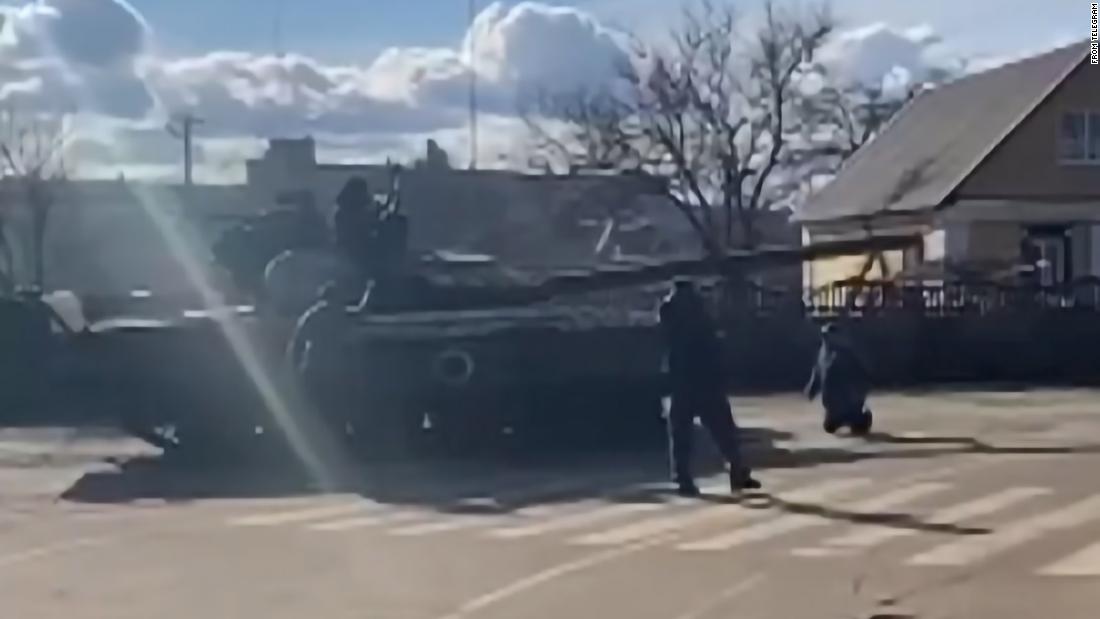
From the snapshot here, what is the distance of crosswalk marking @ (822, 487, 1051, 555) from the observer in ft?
46.9

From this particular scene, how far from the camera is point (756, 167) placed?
58719 millimetres

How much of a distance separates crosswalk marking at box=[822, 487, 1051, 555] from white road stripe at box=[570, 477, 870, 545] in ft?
3.97

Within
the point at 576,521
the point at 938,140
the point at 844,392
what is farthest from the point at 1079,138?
the point at 576,521

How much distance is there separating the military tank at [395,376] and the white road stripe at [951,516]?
17.6 ft

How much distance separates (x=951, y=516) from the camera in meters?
15.6

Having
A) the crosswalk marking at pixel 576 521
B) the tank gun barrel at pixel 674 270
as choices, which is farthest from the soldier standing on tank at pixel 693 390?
the tank gun barrel at pixel 674 270

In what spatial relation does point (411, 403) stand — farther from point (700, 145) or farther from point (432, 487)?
point (700, 145)

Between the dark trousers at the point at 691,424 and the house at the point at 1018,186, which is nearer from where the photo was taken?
the dark trousers at the point at 691,424

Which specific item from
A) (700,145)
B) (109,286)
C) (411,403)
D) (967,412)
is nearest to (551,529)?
(411,403)

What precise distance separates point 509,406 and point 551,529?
21.1 ft

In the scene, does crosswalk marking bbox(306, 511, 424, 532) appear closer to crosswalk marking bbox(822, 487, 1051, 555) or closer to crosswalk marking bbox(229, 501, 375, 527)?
crosswalk marking bbox(229, 501, 375, 527)

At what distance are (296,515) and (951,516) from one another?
4.89 meters

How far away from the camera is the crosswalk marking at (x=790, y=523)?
14.2 metres

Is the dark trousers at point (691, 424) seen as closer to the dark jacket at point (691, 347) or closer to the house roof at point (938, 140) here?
the dark jacket at point (691, 347)
